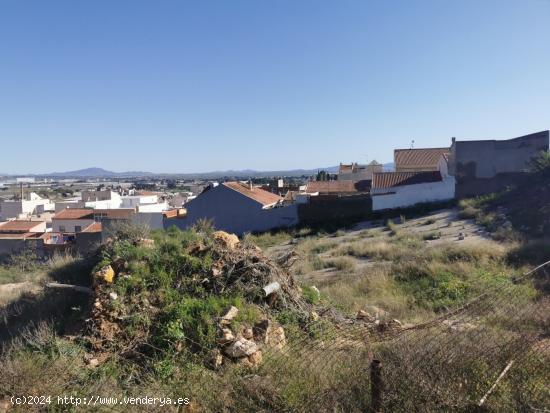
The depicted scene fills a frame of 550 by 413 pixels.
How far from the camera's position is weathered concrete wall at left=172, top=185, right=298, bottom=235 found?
26156 millimetres

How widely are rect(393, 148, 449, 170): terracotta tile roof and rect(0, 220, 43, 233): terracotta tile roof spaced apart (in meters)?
32.5

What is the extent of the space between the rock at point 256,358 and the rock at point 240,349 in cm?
4

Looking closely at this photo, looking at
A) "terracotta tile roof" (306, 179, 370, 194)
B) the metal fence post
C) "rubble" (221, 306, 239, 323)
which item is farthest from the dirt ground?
"terracotta tile roof" (306, 179, 370, 194)

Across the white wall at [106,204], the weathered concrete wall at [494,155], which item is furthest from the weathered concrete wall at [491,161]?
the white wall at [106,204]

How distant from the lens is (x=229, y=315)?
17.6 ft

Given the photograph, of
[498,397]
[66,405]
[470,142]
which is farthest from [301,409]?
[470,142]

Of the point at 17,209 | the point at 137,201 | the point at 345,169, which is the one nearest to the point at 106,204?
the point at 137,201

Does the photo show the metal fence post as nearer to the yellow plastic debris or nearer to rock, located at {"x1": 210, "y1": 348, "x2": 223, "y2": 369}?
rock, located at {"x1": 210, "y1": 348, "x2": 223, "y2": 369}

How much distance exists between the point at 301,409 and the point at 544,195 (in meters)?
20.2

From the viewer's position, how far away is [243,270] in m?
6.52

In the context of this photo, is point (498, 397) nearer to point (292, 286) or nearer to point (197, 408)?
point (197, 408)

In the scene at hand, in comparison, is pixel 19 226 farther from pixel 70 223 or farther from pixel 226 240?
pixel 226 240

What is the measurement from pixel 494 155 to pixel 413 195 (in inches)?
225

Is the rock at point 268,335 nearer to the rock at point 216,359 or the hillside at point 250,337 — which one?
the hillside at point 250,337
